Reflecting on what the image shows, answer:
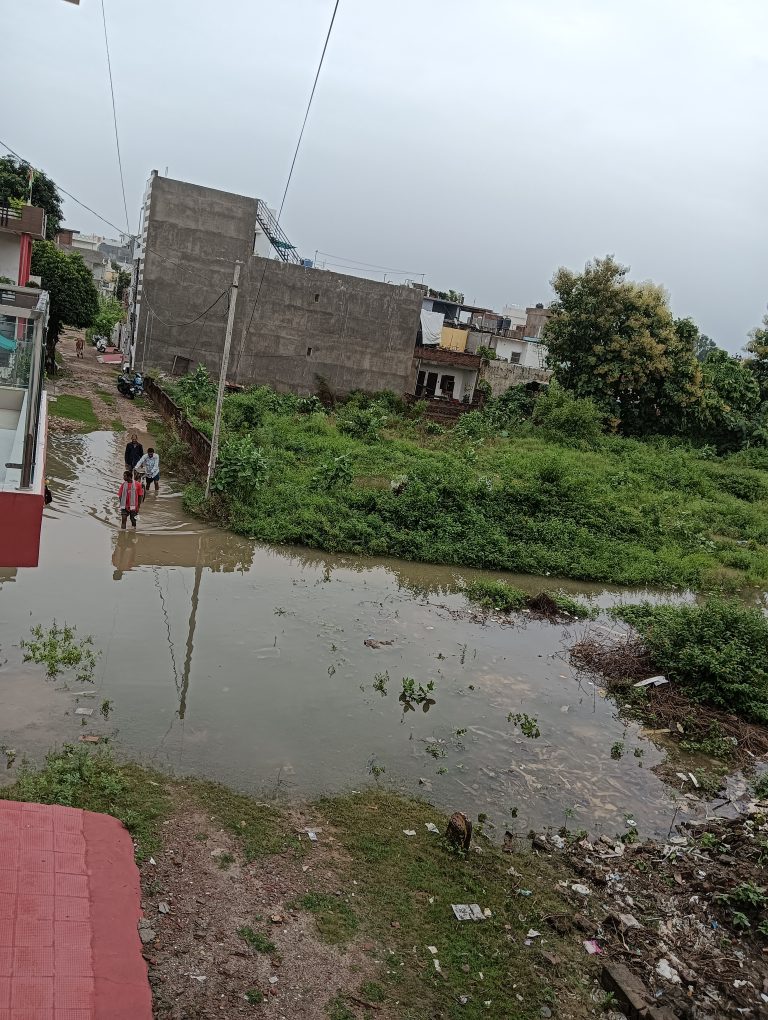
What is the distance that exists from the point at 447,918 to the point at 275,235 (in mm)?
35646

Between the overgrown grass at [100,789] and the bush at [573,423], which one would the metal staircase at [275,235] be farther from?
the overgrown grass at [100,789]

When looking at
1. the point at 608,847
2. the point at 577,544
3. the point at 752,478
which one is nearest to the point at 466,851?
the point at 608,847

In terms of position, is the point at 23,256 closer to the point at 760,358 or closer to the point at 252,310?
the point at 252,310

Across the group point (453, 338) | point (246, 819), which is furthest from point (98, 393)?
point (246, 819)

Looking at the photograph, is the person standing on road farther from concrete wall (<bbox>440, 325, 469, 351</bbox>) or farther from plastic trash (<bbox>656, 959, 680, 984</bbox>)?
concrete wall (<bbox>440, 325, 469, 351</bbox>)

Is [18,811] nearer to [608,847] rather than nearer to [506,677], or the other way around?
[608,847]

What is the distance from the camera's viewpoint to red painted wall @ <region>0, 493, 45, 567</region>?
5.63 m

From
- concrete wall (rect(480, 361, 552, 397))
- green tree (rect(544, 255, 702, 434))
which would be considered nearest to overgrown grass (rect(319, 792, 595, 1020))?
green tree (rect(544, 255, 702, 434))

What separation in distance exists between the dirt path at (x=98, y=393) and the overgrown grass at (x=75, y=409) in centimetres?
15

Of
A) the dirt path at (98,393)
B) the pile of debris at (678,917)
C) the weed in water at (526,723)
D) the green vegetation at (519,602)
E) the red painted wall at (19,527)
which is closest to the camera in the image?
the pile of debris at (678,917)

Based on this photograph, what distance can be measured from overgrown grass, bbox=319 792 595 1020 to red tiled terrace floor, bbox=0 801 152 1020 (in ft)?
5.28

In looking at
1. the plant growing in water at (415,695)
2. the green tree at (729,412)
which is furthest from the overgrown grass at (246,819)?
the green tree at (729,412)

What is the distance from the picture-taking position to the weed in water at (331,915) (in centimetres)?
529

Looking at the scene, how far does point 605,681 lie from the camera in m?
11.1
